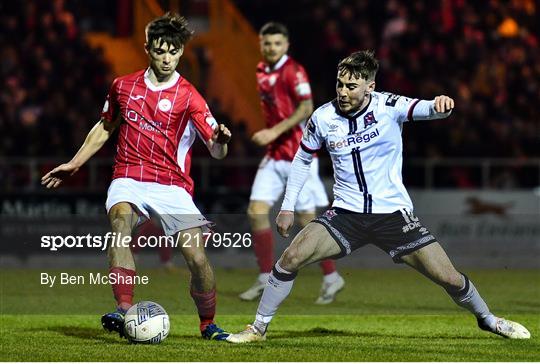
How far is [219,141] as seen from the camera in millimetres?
8727

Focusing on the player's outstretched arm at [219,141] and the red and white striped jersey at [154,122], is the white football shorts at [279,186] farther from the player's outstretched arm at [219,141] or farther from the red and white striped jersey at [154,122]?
the player's outstretched arm at [219,141]

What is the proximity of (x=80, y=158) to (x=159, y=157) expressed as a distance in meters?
0.55

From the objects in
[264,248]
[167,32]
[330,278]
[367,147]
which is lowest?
[330,278]

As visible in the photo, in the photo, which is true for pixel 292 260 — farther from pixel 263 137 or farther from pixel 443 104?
pixel 263 137

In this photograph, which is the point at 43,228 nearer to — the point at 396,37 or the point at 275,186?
the point at 275,186

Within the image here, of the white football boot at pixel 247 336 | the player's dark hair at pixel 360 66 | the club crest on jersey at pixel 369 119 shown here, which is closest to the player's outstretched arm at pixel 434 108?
the club crest on jersey at pixel 369 119

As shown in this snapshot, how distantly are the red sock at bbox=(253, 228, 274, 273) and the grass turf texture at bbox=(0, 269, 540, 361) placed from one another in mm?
381

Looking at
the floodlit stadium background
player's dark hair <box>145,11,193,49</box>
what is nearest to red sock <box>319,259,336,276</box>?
the floodlit stadium background

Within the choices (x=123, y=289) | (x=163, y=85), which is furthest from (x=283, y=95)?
(x=123, y=289)

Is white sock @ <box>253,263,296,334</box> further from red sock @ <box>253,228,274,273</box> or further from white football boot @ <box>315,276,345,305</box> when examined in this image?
red sock @ <box>253,228,274,273</box>

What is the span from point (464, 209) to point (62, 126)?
565cm

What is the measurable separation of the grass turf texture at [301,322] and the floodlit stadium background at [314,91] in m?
1.82

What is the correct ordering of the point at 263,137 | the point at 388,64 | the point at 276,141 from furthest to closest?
the point at 388,64 → the point at 276,141 → the point at 263,137

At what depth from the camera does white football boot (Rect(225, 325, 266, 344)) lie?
28.6 ft
